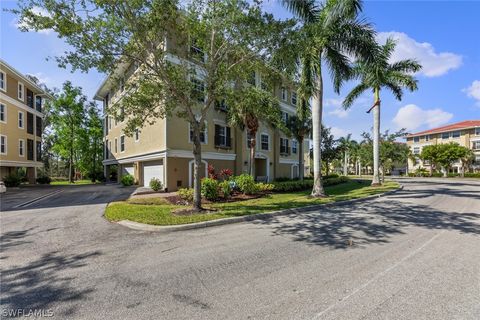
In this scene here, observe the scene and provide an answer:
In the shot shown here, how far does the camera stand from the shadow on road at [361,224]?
6.94 metres

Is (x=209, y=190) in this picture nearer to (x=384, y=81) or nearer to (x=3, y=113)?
(x=384, y=81)

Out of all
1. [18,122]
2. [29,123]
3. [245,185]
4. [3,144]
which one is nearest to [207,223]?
[245,185]

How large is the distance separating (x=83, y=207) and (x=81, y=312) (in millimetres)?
10297

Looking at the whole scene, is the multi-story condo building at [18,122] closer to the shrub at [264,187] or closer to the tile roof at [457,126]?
the shrub at [264,187]

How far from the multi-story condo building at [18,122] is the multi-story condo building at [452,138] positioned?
74834 millimetres

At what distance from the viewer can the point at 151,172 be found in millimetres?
21141

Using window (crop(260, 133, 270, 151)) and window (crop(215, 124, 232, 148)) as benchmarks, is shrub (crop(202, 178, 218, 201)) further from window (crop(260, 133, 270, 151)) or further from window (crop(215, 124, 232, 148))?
window (crop(260, 133, 270, 151))

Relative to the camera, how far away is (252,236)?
286 inches

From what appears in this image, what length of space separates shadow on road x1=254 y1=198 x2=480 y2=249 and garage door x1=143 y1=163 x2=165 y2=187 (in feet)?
40.4

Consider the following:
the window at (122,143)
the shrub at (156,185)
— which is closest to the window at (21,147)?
the window at (122,143)

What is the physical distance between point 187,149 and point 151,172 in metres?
4.30

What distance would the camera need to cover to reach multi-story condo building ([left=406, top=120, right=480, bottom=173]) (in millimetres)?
54344

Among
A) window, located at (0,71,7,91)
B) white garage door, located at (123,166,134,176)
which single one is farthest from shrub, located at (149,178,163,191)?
window, located at (0,71,7,91)

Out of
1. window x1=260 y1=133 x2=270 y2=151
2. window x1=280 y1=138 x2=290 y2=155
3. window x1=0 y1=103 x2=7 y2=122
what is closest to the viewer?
window x1=0 y1=103 x2=7 y2=122
